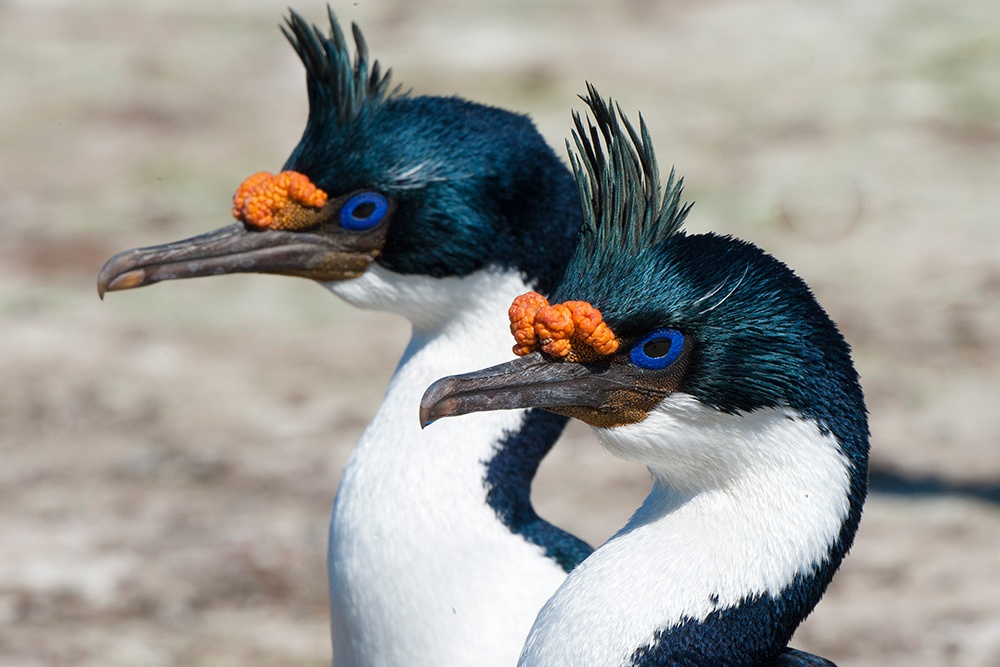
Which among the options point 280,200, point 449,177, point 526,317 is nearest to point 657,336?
point 526,317

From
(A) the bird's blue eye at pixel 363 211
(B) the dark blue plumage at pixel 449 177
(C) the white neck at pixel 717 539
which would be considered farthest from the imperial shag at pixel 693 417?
(A) the bird's blue eye at pixel 363 211

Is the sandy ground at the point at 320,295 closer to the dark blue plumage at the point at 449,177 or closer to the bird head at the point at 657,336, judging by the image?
→ the dark blue plumage at the point at 449,177

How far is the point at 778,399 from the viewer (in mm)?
3127

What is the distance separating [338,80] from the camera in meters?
4.40

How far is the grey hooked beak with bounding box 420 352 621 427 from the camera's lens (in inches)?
129

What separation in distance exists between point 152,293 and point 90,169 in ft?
7.32

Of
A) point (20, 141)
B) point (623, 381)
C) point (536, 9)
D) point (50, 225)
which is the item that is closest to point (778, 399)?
point (623, 381)

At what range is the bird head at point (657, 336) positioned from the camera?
124 inches

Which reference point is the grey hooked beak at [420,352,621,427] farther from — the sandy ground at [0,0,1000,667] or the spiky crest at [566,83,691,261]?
the sandy ground at [0,0,1000,667]

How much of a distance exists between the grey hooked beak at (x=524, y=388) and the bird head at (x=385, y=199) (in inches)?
36.0

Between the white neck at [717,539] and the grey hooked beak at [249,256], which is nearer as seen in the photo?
the white neck at [717,539]

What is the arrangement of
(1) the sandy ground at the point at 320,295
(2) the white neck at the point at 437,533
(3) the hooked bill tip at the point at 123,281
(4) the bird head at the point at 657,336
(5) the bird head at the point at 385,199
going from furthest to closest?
(1) the sandy ground at the point at 320,295
(3) the hooked bill tip at the point at 123,281
(5) the bird head at the point at 385,199
(2) the white neck at the point at 437,533
(4) the bird head at the point at 657,336

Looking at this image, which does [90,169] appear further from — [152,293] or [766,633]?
[766,633]

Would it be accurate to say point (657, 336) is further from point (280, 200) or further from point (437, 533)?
point (280, 200)
